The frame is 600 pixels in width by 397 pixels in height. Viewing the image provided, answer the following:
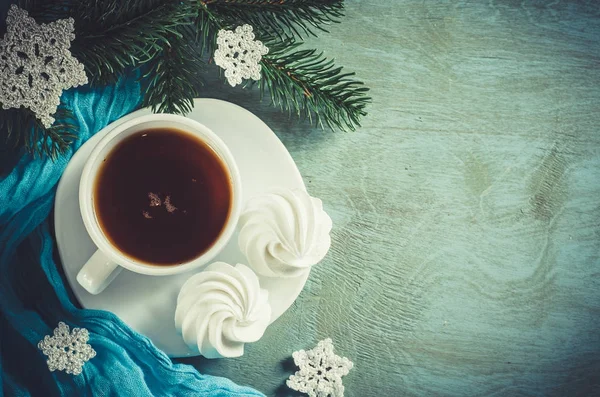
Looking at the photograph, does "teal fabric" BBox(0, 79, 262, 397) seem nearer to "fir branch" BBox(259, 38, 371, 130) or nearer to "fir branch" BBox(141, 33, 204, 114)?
"fir branch" BBox(141, 33, 204, 114)

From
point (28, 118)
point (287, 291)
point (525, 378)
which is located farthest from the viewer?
point (525, 378)

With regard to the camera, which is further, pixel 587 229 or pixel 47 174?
pixel 587 229

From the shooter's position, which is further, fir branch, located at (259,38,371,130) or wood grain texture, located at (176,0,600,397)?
wood grain texture, located at (176,0,600,397)

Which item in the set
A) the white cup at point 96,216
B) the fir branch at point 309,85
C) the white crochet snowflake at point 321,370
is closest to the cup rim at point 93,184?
the white cup at point 96,216

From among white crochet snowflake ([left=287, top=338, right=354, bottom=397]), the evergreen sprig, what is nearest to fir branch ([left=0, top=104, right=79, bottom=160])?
the evergreen sprig

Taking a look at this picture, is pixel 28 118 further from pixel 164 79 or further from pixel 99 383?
pixel 99 383

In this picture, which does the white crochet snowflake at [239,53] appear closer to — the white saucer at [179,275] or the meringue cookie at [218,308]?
the white saucer at [179,275]

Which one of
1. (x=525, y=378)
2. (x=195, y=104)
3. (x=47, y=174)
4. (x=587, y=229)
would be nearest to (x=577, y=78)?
(x=587, y=229)
